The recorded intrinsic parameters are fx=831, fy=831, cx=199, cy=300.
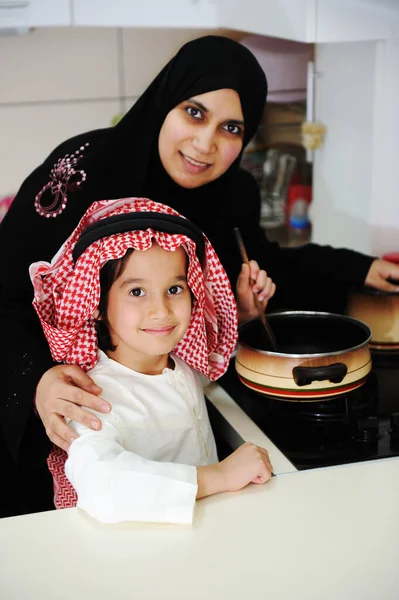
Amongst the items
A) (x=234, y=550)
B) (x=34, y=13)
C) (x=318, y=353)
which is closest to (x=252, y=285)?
(x=318, y=353)

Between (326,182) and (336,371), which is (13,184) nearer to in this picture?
(326,182)

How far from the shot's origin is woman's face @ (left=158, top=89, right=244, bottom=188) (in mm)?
1547

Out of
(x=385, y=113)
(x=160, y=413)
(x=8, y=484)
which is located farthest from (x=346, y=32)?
(x=8, y=484)

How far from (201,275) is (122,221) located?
0.61 feet

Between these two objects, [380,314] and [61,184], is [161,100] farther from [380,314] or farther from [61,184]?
[380,314]

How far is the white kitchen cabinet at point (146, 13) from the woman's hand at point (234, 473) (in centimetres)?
117

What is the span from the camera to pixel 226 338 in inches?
59.9

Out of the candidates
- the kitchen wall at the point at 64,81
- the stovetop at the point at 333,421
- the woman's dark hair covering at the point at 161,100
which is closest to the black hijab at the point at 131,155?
the woman's dark hair covering at the point at 161,100

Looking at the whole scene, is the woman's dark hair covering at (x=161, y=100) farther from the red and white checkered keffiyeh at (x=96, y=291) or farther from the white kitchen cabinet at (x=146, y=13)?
the white kitchen cabinet at (x=146, y=13)

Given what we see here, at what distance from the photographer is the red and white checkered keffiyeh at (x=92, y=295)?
4.23 ft

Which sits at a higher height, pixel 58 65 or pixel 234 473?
pixel 58 65

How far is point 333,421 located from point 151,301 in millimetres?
399

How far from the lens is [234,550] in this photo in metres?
1.07

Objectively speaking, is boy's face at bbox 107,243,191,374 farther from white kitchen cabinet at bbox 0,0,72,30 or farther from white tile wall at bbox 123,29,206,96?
white tile wall at bbox 123,29,206,96
